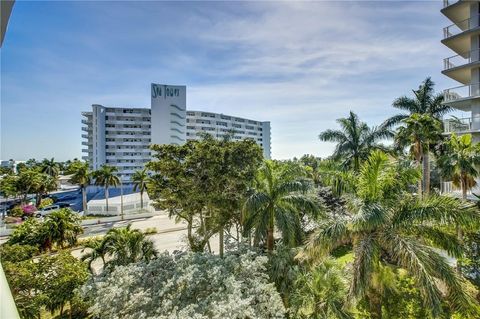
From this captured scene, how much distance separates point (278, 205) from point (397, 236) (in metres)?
7.35

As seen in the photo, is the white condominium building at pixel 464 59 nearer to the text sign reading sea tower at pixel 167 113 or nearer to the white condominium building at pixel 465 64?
the white condominium building at pixel 465 64

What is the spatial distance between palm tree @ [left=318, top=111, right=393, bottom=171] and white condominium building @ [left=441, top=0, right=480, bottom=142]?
5.38m

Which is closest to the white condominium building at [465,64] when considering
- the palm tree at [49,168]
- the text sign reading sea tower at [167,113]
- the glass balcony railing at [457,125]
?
the glass balcony railing at [457,125]

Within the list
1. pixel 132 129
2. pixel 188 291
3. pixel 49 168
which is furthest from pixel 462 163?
pixel 132 129

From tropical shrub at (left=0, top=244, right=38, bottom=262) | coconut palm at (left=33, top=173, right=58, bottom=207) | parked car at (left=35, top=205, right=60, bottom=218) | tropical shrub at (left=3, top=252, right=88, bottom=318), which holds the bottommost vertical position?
parked car at (left=35, top=205, right=60, bottom=218)

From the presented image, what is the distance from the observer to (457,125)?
2436 cm

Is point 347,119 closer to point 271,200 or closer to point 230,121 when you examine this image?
point 271,200

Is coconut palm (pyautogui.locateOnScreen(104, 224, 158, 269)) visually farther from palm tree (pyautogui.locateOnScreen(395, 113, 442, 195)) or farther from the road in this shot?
palm tree (pyautogui.locateOnScreen(395, 113, 442, 195))

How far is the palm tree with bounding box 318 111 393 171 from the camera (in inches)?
1038

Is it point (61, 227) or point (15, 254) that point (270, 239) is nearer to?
point (15, 254)

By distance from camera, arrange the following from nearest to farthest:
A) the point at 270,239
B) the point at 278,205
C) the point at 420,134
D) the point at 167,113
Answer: the point at 278,205 < the point at 270,239 < the point at 420,134 < the point at 167,113

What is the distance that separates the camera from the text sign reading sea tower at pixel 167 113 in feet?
295

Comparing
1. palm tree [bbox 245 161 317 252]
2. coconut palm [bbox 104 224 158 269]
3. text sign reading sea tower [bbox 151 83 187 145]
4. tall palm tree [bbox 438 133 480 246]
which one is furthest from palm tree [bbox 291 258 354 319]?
text sign reading sea tower [bbox 151 83 187 145]

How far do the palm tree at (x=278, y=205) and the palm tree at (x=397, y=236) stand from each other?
5137 mm
